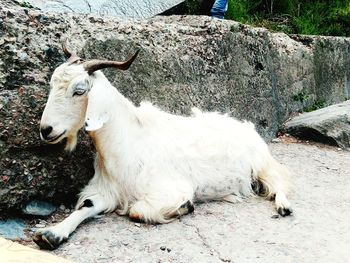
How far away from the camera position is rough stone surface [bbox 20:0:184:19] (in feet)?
20.7

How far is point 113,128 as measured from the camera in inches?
164

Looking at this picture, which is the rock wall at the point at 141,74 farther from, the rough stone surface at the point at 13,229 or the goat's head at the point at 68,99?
the goat's head at the point at 68,99

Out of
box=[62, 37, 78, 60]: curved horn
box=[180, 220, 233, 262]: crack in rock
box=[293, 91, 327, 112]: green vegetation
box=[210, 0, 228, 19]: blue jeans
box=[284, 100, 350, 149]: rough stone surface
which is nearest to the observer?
box=[180, 220, 233, 262]: crack in rock

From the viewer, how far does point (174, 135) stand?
449 centimetres

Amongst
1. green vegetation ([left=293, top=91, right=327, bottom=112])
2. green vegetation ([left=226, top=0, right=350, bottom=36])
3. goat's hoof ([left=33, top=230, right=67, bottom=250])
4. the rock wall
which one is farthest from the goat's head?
green vegetation ([left=226, top=0, right=350, bottom=36])

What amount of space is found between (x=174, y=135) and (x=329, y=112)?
3.47 meters

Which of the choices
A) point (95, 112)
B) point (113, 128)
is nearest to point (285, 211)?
point (113, 128)

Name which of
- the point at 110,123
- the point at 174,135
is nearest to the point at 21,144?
the point at 110,123

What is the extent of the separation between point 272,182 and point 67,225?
1871 mm

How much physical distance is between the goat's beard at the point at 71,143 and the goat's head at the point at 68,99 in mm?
63

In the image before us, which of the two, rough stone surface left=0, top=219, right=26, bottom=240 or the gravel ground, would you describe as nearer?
the gravel ground

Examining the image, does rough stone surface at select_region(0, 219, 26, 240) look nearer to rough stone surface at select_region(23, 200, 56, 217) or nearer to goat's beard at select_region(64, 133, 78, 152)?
rough stone surface at select_region(23, 200, 56, 217)

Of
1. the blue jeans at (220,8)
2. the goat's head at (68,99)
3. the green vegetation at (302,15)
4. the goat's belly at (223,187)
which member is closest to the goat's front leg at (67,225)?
the goat's head at (68,99)

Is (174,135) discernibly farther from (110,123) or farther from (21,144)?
(21,144)
